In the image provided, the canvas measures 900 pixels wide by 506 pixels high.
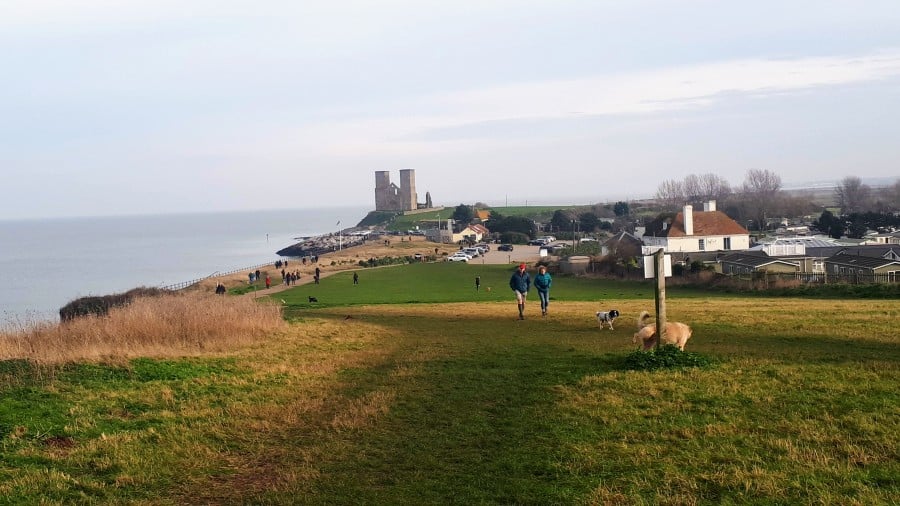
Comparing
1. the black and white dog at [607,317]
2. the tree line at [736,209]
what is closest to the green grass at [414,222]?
the tree line at [736,209]

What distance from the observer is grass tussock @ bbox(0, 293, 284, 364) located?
12.6 metres

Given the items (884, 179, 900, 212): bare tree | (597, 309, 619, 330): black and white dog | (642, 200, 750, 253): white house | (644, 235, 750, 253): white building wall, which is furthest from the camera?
(884, 179, 900, 212): bare tree

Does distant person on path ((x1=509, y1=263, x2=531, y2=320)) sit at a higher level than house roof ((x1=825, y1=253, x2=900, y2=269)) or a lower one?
higher

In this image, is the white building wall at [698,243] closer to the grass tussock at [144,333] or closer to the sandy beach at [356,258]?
the sandy beach at [356,258]

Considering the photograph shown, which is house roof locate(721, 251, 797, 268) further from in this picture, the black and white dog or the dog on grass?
the dog on grass

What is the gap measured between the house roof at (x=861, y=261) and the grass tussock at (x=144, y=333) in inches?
1343

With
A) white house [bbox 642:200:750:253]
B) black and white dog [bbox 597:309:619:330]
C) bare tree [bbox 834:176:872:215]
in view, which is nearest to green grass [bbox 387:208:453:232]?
bare tree [bbox 834:176:872:215]

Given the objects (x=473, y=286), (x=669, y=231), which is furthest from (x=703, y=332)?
(x=669, y=231)

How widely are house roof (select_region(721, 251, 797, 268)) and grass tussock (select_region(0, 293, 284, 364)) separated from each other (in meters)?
36.6

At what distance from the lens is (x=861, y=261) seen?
42406 millimetres

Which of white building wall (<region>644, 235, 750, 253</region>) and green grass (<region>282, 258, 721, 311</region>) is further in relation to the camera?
white building wall (<region>644, 235, 750, 253</region>)

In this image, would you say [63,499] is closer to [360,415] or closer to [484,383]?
[360,415]

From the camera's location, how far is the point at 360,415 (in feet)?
30.6

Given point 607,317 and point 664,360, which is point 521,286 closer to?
point 607,317
